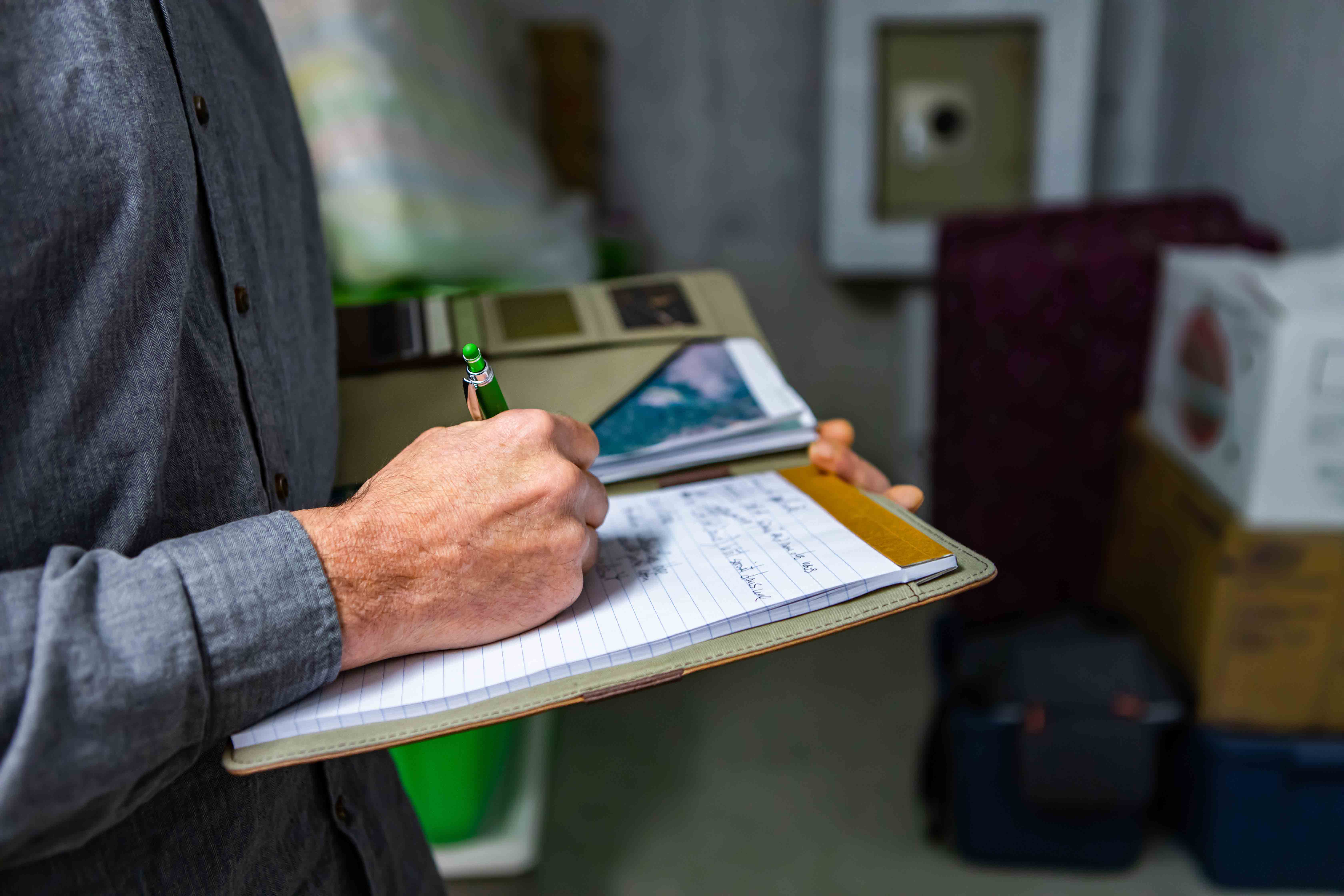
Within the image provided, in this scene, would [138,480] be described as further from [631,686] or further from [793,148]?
[793,148]

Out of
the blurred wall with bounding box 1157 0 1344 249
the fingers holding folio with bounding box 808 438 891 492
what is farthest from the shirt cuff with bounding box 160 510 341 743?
the blurred wall with bounding box 1157 0 1344 249

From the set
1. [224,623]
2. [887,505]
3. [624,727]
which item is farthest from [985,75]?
[224,623]

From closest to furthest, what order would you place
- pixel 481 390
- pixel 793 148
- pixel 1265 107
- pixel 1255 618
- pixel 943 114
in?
pixel 481 390
pixel 1255 618
pixel 1265 107
pixel 943 114
pixel 793 148

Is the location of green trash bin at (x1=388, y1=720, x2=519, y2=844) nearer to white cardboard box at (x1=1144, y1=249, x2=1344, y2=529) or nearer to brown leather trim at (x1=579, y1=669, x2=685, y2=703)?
brown leather trim at (x1=579, y1=669, x2=685, y2=703)

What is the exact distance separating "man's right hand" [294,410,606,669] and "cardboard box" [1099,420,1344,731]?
3.87 feet

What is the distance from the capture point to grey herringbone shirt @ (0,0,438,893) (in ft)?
1.07

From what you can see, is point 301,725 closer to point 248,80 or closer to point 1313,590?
point 248,80

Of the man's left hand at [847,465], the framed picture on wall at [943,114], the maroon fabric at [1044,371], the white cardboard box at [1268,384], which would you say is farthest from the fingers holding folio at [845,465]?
the framed picture on wall at [943,114]

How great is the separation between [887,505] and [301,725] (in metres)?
0.31

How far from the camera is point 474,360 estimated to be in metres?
0.42

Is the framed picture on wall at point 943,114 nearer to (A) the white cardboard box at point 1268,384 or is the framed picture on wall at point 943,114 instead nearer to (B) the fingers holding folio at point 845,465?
(A) the white cardboard box at point 1268,384

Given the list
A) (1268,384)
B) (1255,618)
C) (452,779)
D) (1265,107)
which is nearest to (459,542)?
(452,779)

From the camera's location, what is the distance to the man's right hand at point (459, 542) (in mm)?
389

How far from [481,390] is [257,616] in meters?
0.15
